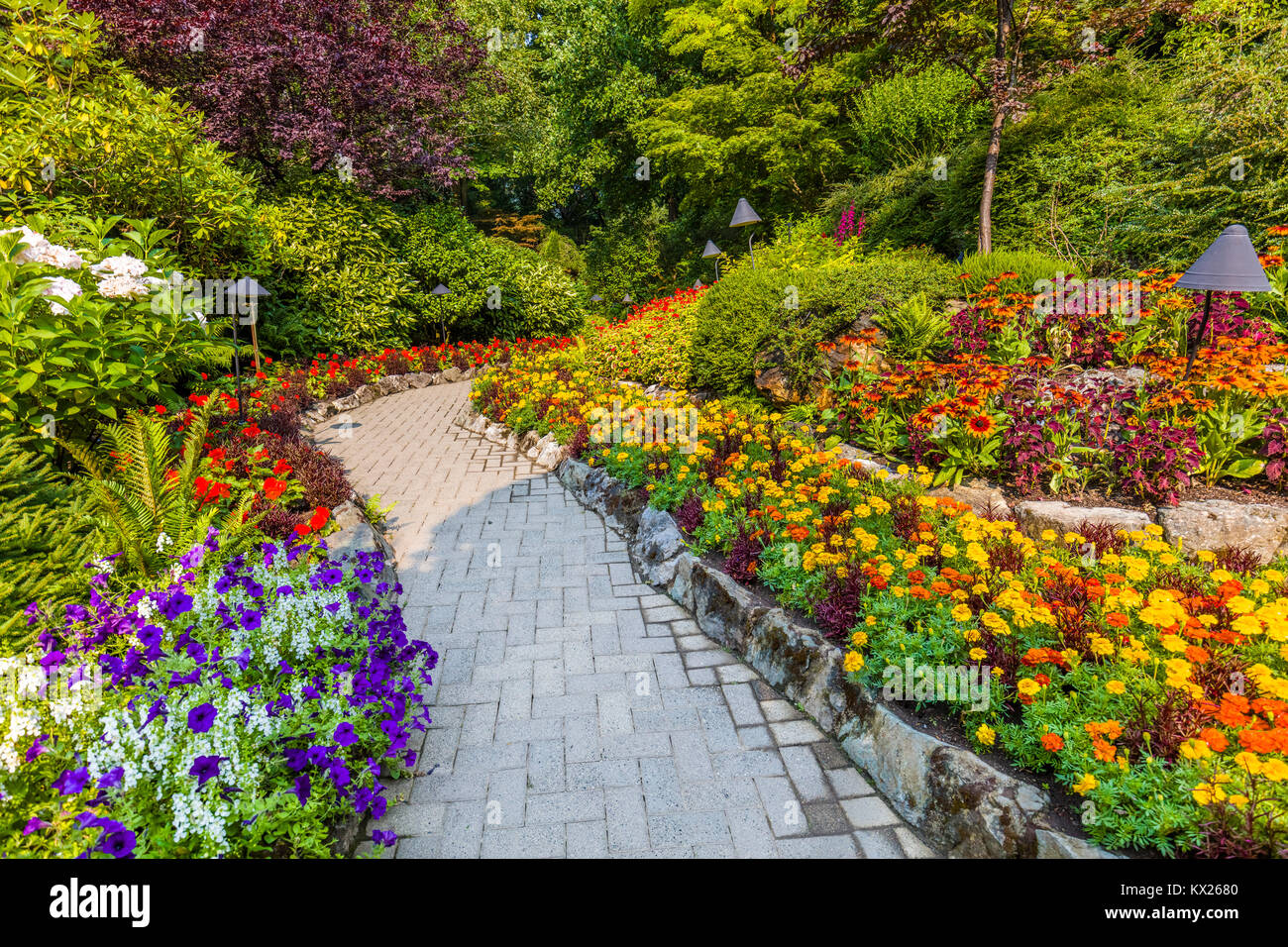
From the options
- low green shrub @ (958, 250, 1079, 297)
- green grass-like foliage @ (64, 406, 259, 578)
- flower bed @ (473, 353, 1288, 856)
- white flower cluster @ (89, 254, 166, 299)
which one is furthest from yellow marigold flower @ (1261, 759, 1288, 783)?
white flower cluster @ (89, 254, 166, 299)

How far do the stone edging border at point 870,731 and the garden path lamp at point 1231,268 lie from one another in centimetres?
356

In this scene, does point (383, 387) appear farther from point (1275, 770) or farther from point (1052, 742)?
point (1275, 770)

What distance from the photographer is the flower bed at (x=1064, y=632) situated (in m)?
1.96

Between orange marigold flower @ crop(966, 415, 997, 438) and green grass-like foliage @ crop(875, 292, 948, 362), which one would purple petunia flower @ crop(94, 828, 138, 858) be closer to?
orange marigold flower @ crop(966, 415, 997, 438)

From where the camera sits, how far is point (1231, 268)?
12.5 ft

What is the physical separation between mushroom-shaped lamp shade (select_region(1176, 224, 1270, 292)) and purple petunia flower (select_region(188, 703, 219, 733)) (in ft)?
19.3

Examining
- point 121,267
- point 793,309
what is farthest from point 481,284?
point 121,267

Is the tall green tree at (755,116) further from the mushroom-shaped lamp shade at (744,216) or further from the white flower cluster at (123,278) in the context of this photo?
the white flower cluster at (123,278)

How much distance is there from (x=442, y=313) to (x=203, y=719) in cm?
1348

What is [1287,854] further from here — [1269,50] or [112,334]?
[1269,50]

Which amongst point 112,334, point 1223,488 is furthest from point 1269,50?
point 112,334

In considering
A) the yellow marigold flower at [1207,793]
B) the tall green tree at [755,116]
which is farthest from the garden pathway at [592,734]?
the tall green tree at [755,116]

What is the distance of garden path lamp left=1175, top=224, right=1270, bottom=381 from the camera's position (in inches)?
147
